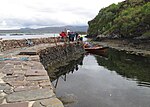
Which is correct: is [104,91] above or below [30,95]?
below

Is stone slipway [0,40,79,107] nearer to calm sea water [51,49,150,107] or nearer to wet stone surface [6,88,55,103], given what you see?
wet stone surface [6,88,55,103]

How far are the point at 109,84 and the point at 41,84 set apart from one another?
33.6 ft

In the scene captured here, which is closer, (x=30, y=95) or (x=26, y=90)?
(x=30, y=95)

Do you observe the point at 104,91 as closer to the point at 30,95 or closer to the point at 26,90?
the point at 26,90

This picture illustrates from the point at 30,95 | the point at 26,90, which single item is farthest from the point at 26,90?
the point at 30,95

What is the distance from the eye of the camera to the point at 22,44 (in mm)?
26828

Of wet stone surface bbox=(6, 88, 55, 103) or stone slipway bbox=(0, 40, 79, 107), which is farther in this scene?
wet stone surface bbox=(6, 88, 55, 103)

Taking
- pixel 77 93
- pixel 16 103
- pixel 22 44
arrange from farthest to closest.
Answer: pixel 22 44, pixel 77 93, pixel 16 103

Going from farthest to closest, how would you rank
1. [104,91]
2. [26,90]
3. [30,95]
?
[104,91] → [26,90] → [30,95]

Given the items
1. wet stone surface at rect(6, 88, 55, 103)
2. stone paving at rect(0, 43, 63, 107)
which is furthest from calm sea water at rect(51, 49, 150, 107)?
wet stone surface at rect(6, 88, 55, 103)

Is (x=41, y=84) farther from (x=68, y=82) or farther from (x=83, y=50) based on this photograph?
(x=83, y=50)

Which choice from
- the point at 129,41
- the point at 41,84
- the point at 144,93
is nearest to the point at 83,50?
the point at 129,41

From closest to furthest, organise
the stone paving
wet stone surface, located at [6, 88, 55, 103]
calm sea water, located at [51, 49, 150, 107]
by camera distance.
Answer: the stone paving
wet stone surface, located at [6, 88, 55, 103]
calm sea water, located at [51, 49, 150, 107]

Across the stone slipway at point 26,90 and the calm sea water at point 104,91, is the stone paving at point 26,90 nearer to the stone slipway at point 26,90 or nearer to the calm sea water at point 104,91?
the stone slipway at point 26,90
